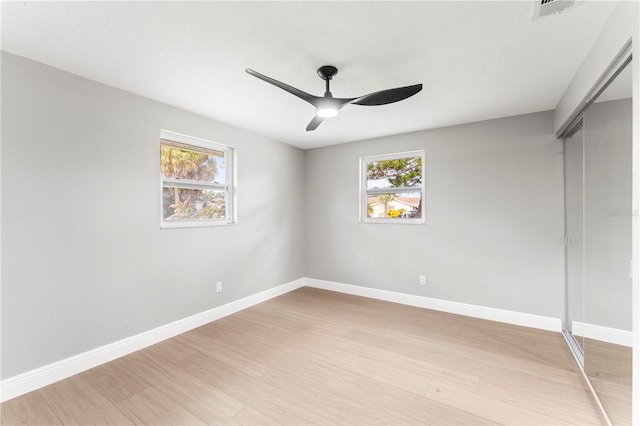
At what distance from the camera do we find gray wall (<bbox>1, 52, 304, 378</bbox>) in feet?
6.30

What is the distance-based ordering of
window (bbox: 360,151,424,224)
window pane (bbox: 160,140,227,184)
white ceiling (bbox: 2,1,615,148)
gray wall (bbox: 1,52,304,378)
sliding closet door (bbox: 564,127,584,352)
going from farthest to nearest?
1. window (bbox: 360,151,424,224)
2. window pane (bbox: 160,140,227,184)
3. sliding closet door (bbox: 564,127,584,352)
4. gray wall (bbox: 1,52,304,378)
5. white ceiling (bbox: 2,1,615,148)

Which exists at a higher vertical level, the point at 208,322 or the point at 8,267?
the point at 8,267

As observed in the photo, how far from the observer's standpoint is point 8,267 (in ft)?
6.17

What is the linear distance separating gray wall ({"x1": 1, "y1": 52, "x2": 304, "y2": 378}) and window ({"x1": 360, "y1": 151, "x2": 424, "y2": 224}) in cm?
216

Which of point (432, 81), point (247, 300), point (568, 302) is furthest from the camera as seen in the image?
point (247, 300)

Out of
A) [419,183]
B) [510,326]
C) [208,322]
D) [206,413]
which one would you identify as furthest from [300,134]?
[510,326]

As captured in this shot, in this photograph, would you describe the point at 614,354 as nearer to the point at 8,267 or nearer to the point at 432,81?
the point at 432,81

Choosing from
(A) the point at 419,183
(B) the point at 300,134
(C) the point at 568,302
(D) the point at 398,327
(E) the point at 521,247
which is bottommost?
(D) the point at 398,327

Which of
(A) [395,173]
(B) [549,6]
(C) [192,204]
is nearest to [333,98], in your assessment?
(B) [549,6]

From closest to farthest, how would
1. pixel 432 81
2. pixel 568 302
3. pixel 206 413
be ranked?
pixel 206 413 → pixel 432 81 → pixel 568 302

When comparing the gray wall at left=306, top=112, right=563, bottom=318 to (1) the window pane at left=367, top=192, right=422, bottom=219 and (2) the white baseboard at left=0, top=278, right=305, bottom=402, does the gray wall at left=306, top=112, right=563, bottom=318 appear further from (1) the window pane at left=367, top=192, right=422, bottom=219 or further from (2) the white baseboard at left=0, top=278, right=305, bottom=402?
(2) the white baseboard at left=0, top=278, right=305, bottom=402

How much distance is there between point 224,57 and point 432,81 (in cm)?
167

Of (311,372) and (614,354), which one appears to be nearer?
(614,354)

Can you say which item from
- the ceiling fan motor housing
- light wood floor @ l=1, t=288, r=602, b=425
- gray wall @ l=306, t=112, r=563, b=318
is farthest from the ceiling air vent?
light wood floor @ l=1, t=288, r=602, b=425
